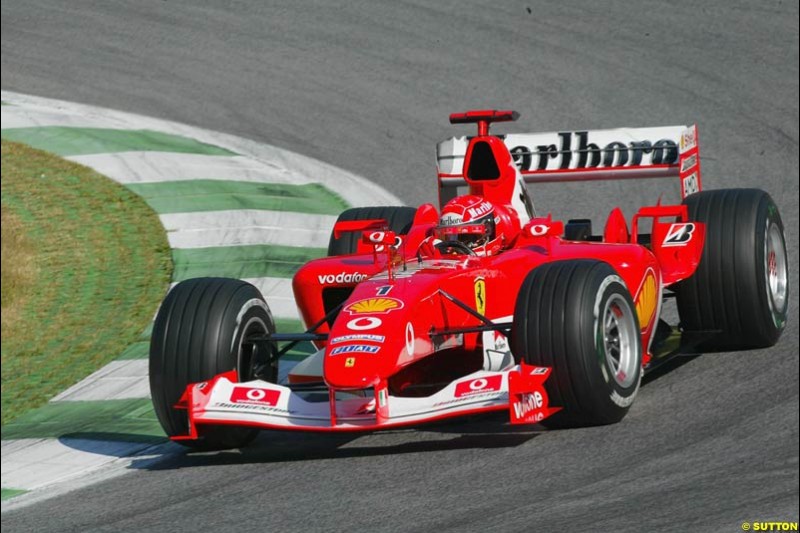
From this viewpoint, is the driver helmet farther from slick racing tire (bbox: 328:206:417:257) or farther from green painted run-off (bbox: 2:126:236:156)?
green painted run-off (bbox: 2:126:236:156)

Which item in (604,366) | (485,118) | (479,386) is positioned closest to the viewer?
(479,386)

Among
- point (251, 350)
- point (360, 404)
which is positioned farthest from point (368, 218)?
point (360, 404)

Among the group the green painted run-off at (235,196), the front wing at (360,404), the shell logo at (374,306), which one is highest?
the green painted run-off at (235,196)

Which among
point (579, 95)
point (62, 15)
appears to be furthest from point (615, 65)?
point (62, 15)

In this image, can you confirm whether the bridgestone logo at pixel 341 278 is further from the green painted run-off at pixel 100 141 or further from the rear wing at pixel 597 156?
the green painted run-off at pixel 100 141

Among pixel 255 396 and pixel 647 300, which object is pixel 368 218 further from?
pixel 255 396

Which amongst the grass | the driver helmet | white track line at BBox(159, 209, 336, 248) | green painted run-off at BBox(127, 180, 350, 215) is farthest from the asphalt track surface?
the grass

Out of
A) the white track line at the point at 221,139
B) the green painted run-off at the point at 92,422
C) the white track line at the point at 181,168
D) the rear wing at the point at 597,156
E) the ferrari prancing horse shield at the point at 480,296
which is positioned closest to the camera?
the ferrari prancing horse shield at the point at 480,296

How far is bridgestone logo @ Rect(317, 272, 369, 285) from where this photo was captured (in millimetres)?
8086

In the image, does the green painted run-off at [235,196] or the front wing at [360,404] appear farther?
the green painted run-off at [235,196]

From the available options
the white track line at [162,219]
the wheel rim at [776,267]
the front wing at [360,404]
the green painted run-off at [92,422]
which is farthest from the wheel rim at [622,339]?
the green painted run-off at [92,422]

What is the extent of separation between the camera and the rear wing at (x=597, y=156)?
9.37 metres

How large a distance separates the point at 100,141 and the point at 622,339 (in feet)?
25.8

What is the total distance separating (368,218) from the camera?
30.6ft
